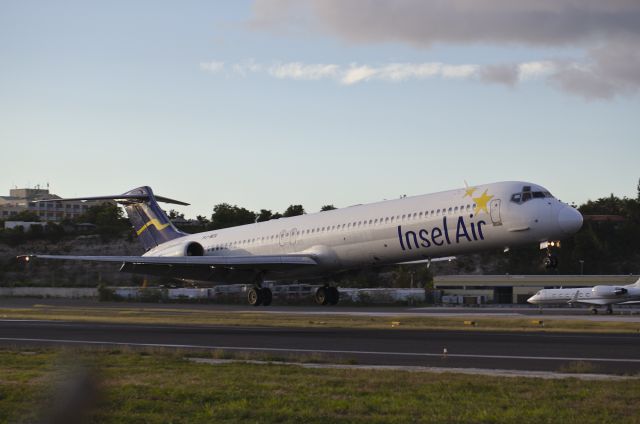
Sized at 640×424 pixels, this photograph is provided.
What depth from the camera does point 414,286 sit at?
318 feet

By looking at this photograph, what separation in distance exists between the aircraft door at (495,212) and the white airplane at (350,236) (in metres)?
0.04

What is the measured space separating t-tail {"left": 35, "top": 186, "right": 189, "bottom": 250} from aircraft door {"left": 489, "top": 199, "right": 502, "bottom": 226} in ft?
81.9

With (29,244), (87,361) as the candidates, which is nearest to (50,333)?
(87,361)

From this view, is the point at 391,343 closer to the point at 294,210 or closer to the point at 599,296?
the point at 599,296

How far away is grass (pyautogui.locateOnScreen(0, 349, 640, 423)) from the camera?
1091 cm

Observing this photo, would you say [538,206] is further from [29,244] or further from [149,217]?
[29,244]

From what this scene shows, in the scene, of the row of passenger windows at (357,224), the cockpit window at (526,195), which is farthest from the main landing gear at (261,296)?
the cockpit window at (526,195)

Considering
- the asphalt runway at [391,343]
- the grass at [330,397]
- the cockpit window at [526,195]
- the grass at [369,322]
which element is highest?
the cockpit window at [526,195]

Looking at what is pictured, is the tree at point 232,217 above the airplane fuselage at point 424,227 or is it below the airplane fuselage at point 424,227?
above

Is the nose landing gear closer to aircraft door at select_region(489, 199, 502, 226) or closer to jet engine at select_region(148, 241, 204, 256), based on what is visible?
aircraft door at select_region(489, 199, 502, 226)

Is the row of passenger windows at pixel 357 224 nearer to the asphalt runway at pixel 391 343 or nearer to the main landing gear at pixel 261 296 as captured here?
the main landing gear at pixel 261 296

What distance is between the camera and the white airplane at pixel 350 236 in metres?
35.8

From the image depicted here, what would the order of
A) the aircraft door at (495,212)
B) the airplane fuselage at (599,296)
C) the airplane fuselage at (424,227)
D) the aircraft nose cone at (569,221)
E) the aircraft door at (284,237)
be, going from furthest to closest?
the airplane fuselage at (599,296), the aircraft door at (284,237), the aircraft door at (495,212), the airplane fuselage at (424,227), the aircraft nose cone at (569,221)

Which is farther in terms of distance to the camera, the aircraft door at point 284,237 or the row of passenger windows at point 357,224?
the aircraft door at point 284,237
